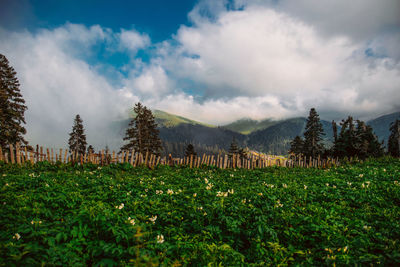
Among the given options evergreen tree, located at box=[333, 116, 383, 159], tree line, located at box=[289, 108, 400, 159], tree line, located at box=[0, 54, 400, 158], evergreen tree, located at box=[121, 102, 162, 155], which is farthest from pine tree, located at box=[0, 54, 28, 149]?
evergreen tree, located at box=[333, 116, 383, 159]

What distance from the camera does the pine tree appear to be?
68.1 feet

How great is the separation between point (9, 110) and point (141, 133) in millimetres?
16632

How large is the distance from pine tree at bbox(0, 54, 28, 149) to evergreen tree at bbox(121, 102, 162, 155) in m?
13.2

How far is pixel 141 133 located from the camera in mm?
32281

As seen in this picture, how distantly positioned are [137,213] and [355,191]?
822 centimetres

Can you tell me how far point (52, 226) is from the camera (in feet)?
11.4

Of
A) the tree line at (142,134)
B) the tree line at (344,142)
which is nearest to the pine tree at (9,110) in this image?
the tree line at (142,134)

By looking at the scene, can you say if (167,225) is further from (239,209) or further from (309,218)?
(309,218)

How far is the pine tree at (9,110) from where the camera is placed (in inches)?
818

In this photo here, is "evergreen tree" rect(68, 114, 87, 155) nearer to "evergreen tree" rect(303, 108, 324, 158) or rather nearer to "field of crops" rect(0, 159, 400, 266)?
"field of crops" rect(0, 159, 400, 266)

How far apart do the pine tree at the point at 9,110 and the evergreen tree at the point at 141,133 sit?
43.5ft

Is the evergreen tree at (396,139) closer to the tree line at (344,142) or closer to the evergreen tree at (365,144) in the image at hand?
the tree line at (344,142)

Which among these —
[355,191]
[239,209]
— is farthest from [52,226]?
[355,191]

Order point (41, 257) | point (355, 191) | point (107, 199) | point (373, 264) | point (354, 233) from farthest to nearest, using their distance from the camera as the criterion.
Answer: point (355, 191), point (107, 199), point (354, 233), point (373, 264), point (41, 257)
